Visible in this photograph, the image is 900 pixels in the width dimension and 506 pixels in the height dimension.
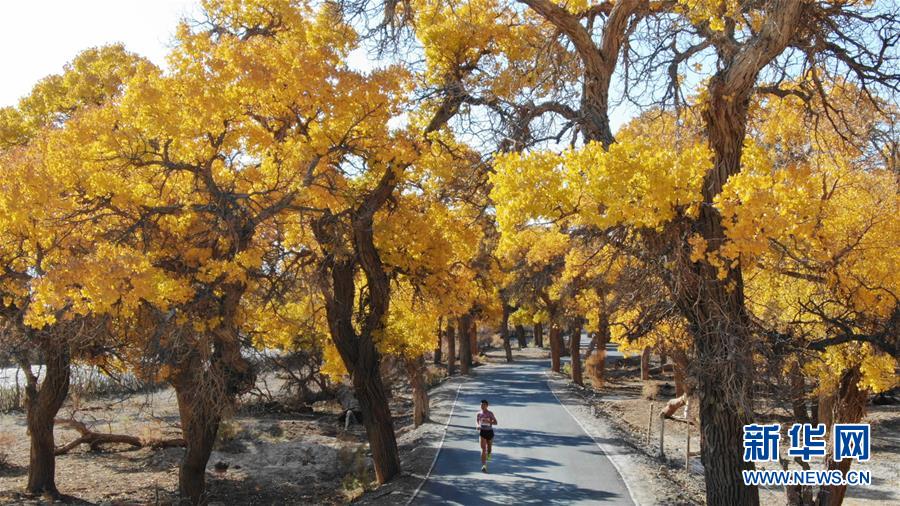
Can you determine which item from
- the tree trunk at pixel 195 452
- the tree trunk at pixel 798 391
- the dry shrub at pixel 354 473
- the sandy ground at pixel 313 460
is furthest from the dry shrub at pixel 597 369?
the tree trunk at pixel 195 452

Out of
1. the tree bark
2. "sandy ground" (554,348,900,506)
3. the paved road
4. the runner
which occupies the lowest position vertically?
"sandy ground" (554,348,900,506)

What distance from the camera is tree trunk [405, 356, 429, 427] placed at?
19234mm

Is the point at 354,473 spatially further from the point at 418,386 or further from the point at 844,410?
the point at 844,410

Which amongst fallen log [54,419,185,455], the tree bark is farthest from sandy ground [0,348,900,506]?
the tree bark

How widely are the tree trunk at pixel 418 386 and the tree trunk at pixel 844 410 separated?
10790 millimetres

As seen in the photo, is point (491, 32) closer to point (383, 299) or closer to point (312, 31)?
point (312, 31)

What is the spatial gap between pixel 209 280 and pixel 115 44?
36.7 feet

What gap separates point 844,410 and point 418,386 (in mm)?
11746

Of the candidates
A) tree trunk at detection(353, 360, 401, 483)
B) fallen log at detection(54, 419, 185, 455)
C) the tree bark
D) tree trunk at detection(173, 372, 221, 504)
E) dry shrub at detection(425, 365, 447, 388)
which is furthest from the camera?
dry shrub at detection(425, 365, 447, 388)

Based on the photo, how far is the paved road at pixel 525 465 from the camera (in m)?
11.7

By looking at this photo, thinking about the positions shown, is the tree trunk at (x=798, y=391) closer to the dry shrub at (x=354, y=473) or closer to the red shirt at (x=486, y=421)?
the red shirt at (x=486, y=421)

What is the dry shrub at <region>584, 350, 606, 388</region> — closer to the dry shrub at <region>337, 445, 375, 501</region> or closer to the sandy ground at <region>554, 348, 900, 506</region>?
the sandy ground at <region>554, 348, 900, 506</region>

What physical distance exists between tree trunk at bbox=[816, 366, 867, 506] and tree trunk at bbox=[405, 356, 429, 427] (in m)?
10.8

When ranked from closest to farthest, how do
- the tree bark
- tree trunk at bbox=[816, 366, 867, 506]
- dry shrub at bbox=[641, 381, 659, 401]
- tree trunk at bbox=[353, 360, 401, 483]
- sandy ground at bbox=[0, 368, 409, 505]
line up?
the tree bark < tree trunk at bbox=[816, 366, 867, 506] < tree trunk at bbox=[353, 360, 401, 483] < sandy ground at bbox=[0, 368, 409, 505] < dry shrub at bbox=[641, 381, 659, 401]
